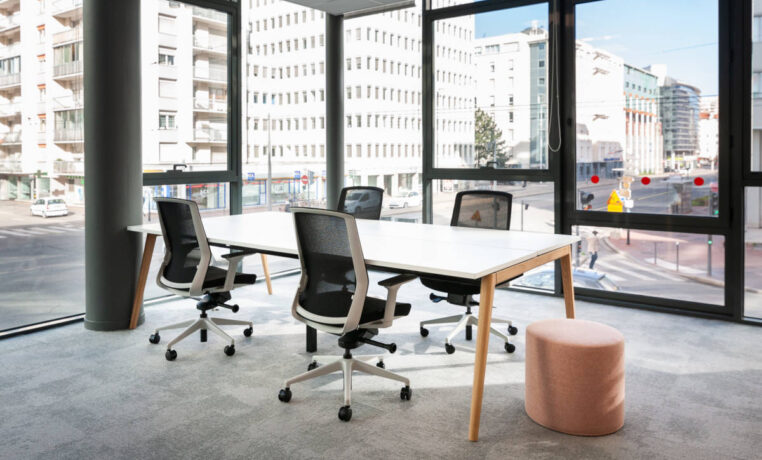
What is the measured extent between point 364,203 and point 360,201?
39mm

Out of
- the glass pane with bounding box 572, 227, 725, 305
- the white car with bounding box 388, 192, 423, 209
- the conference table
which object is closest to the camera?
the conference table

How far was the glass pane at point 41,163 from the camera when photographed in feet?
15.1

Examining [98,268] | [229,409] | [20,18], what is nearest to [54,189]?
[98,268]

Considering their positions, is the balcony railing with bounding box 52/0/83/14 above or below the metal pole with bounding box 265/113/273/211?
above

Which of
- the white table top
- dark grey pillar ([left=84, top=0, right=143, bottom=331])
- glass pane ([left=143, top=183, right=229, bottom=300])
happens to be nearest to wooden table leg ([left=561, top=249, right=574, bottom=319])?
the white table top

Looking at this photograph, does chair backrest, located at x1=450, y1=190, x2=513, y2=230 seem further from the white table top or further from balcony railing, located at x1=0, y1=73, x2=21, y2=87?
balcony railing, located at x1=0, y1=73, x2=21, y2=87

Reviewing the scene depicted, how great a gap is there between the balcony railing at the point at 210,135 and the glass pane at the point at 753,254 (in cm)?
462

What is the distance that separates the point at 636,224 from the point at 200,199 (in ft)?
13.1

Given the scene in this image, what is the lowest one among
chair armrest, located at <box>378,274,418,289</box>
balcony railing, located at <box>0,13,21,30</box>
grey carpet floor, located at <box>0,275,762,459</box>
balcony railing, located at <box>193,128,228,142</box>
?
grey carpet floor, located at <box>0,275,762,459</box>

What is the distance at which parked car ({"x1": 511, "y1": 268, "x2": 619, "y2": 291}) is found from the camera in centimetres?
565

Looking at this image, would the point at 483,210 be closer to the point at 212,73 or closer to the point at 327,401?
the point at 327,401

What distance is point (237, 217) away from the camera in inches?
214

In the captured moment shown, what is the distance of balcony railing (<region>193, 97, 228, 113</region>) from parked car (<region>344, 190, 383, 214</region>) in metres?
1.65

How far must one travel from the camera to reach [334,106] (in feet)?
23.3
